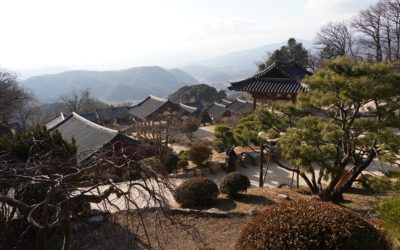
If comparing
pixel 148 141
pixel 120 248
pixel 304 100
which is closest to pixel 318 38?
pixel 148 141

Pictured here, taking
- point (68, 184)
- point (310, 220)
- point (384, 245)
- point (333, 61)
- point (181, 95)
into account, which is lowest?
point (181, 95)

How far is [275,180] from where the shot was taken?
1237cm

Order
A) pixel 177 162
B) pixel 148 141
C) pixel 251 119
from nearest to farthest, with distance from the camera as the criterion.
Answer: pixel 251 119 < pixel 177 162 < pixel 148 141

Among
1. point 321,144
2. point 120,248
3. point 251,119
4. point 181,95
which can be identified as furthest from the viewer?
point 181,95

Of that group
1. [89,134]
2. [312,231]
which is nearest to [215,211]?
[312,231]

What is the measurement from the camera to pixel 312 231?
4172mm

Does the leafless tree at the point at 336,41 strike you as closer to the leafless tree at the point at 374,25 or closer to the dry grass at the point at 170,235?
the leafless tree at the point at 374,25

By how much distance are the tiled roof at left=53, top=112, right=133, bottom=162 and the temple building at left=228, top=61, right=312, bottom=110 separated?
5.90 metres

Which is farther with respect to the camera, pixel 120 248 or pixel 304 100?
pixel 304 100

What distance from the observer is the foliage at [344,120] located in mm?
6953

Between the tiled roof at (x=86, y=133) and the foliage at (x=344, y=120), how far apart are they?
797cm

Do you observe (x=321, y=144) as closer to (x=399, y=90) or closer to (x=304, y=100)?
(x=304, y=100)

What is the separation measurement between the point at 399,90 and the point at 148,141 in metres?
11.0

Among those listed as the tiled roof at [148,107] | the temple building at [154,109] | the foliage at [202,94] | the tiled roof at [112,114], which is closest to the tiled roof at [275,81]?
the temple building at [154,109]
